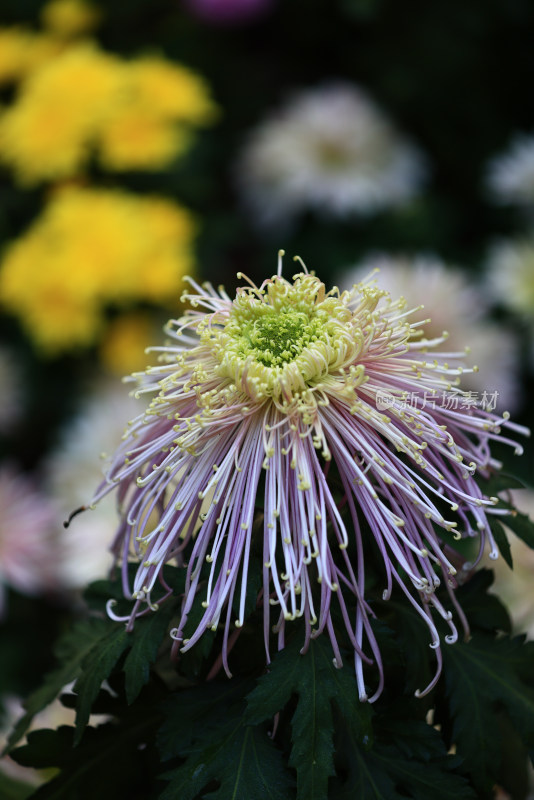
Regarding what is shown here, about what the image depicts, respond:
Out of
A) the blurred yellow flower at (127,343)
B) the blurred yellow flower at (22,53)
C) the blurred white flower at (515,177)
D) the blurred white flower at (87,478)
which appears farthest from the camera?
the blurred yellow flower at (22,53)

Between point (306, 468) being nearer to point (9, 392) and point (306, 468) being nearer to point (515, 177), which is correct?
point (9, 392)

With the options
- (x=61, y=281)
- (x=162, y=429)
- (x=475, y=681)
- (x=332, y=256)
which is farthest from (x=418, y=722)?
(x=332, y=256)

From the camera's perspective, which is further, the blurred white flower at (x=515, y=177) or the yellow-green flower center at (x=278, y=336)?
the blurred white flower at (x=515, y=177)

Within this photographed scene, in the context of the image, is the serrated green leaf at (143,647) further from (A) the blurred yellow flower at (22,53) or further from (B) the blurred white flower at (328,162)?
(A) the blurred yellow flower at (22,53)

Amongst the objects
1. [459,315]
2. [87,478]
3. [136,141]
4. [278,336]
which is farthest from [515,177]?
[278,336]

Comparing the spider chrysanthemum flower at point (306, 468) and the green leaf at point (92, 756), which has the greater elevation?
the spider chrysanthemum flower at point (306, 468)

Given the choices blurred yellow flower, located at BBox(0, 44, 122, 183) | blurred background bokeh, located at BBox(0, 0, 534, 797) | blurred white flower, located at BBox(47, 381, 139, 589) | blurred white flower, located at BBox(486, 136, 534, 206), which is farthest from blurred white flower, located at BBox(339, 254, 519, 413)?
blurred yellow flower, located at BBox(0, 44, 122, 183)

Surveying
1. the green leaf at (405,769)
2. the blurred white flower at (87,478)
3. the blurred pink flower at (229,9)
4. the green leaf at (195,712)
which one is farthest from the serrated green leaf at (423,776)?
the blurred pink flower at (229,9)

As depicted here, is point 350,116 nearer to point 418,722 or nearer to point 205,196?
point 205,196
